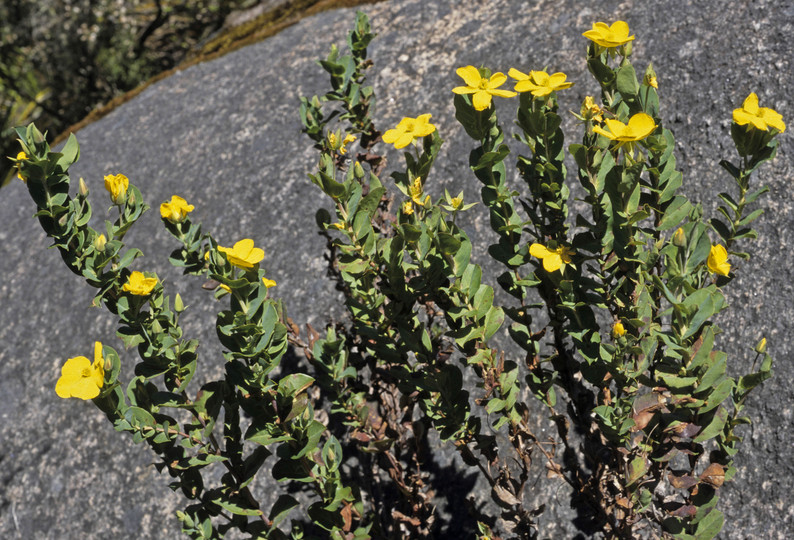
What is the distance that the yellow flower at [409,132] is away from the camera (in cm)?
119

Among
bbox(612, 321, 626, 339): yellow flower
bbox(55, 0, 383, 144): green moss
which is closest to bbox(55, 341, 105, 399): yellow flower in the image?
bbox(612, 321, 626, 339): yellow flower

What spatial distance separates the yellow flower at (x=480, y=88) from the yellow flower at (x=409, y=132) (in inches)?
3.3

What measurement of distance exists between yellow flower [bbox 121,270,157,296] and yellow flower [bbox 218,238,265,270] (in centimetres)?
18

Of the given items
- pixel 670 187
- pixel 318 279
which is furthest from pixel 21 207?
pixel 670 187

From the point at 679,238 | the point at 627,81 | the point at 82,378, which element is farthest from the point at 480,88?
the point at 82,378

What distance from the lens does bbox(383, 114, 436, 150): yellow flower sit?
1186mm

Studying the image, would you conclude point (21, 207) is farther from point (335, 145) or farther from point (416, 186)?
point (416, 186)

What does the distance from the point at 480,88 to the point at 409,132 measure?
0.47ft

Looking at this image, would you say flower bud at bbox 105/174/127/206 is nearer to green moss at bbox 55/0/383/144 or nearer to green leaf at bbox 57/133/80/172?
green leaf at bbox 57/133/80/172

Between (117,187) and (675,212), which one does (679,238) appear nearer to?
(675,212)

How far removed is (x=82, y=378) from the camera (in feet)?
4.03

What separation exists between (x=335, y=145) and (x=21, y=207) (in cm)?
215

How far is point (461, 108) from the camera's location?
122cm

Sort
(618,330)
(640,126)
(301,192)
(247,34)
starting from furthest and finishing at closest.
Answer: (247,34) < (301,192) < (618,330) < (640,126)
